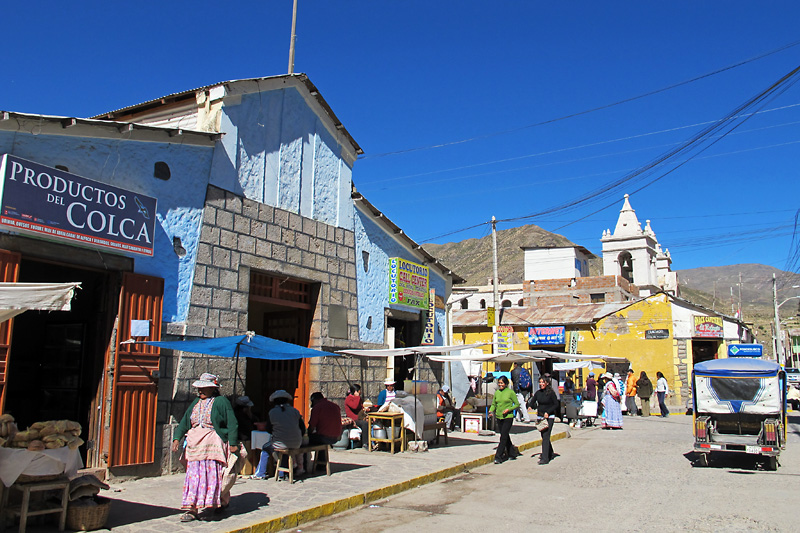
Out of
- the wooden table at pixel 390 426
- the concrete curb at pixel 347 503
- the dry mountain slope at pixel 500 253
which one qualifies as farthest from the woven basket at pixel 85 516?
the dry mountain slope at pixel 500 253

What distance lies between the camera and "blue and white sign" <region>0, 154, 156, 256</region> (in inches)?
313

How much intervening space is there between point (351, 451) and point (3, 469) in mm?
7881

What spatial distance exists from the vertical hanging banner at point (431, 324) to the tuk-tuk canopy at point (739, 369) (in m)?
7.26

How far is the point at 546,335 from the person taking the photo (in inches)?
1264

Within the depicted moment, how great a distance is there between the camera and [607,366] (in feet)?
99.6

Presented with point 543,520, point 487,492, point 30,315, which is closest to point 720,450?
point 487,492

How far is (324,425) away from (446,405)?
816 cm


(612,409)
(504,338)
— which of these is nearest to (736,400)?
(612,409)

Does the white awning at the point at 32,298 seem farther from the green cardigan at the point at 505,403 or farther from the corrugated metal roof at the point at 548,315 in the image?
the corrugated metal roof at the point at 548,315

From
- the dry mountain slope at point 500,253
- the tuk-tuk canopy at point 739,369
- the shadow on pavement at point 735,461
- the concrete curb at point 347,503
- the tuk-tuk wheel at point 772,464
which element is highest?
the dry mountain slope at point 500,253

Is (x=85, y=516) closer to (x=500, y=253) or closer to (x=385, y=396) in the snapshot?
(x=385, y=396)

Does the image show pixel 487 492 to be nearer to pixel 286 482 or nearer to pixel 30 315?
pixel 286 482

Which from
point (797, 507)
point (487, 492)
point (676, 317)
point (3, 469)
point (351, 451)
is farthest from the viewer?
point (676, 317)

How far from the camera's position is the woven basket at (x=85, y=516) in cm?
636
